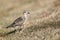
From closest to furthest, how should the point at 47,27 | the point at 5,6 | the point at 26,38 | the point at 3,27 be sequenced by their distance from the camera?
the point at 26,38 → the point at 47,27 → the point at 3,27 → the point at 5,6

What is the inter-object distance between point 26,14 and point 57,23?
7.29 ft

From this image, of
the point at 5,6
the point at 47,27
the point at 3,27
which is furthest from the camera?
the point at 5,6

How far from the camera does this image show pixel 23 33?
12.6 metres

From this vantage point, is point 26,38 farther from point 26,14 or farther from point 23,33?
point 26,14

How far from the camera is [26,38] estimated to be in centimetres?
1195

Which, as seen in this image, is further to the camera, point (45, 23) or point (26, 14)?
point (26, 14)

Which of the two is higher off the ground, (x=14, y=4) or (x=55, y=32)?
(x=55, y=32)

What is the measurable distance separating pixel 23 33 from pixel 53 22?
155cm

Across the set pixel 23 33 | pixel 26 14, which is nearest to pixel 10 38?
pixel 23 33

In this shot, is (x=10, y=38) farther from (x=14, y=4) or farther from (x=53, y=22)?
(x=14, y=4)

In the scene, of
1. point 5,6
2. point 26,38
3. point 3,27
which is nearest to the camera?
point 26,38

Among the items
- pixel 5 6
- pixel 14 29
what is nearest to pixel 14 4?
pixel 5 6

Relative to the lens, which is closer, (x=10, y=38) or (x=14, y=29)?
(x=10, y=38)

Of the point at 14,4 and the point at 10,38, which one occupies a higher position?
the point at 10,38
